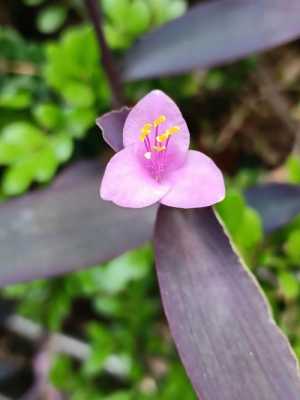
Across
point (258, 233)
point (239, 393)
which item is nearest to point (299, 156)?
point (258, 233)

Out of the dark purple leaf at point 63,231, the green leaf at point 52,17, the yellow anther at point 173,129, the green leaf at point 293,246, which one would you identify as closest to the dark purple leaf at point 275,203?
the green leaf at point 293,246

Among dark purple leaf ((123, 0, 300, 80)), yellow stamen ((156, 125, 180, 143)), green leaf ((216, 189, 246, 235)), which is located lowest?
green leaf ((216, 189, 246, 235))

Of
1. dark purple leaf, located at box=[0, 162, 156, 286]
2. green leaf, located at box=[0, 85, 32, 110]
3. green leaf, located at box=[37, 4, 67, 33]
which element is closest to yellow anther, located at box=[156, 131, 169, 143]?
dark purple leaf, located at box=[0, 162, 156, 286]

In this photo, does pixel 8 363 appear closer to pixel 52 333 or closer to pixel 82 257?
pixel 52 333

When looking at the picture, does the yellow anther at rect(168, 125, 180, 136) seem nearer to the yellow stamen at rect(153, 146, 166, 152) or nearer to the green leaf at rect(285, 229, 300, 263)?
the yellow stamen at rect(153, 146, 166, 152)

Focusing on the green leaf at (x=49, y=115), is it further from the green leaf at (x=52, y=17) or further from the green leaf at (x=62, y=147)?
the green leaf at (x=52, y=17)

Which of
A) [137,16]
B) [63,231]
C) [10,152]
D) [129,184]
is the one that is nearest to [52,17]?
[137,16]
